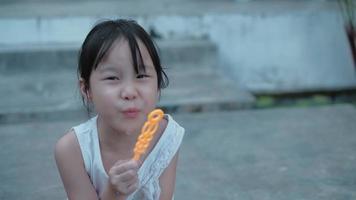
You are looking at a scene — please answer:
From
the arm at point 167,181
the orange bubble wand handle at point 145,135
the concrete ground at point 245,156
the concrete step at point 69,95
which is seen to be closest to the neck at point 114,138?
the arm at point 167,181

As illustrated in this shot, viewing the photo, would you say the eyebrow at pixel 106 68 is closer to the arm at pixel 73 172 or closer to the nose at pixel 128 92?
the nose at pixel 128 92

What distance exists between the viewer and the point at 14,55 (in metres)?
3.99

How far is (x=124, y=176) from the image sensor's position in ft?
4.82

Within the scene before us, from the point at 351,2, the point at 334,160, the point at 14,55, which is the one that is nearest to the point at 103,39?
the point at 334,160

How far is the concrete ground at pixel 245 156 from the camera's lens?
252cm

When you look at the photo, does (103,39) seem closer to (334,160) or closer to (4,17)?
(334,160)

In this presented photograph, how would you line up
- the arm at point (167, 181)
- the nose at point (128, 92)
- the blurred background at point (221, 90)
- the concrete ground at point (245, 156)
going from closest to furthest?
the nose at point (128, 92) < the arm at point (167, 181) < the concrete ground at point (245, 156) < the blurred background at point (221, 90)

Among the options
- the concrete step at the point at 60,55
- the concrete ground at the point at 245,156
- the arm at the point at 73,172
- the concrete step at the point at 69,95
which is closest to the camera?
the arm at the point at 73,172

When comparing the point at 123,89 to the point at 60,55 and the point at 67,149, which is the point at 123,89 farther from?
the point at 60,55

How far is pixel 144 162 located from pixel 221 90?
205cm

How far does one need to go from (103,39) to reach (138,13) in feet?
9.03

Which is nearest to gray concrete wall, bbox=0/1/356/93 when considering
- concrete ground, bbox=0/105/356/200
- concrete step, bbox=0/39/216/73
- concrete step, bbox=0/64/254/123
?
concrete step, bbox=0/39/216/73

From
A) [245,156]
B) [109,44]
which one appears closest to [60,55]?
[245,156]

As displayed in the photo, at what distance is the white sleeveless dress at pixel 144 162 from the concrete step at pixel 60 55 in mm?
2263
